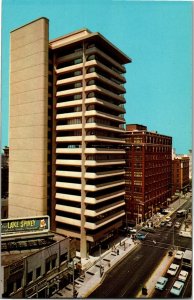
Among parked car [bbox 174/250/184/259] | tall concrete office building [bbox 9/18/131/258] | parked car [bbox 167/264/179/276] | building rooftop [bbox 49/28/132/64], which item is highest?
building rooftop [bbox 49/28/132/64]

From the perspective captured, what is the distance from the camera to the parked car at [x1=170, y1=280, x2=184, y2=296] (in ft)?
73.9

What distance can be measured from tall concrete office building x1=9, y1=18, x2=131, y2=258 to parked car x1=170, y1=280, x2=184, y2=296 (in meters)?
10.5

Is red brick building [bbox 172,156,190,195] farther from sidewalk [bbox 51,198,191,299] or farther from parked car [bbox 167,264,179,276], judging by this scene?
parked car [bbox 167,264,179,276]

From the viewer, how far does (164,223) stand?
152 ft

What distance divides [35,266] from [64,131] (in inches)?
697

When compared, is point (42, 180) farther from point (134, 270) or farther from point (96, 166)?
point (134, 270)

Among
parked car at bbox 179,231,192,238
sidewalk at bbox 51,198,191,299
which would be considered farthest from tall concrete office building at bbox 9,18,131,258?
parked car at bbox 179,231,192,238

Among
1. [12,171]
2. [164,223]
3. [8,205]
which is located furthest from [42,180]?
[164,223]

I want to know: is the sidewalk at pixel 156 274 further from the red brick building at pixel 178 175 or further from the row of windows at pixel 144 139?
the red brick building at pixel 178 175

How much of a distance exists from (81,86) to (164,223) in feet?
97.1

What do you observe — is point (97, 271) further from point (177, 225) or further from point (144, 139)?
point (144, 139)

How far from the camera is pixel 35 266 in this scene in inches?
822

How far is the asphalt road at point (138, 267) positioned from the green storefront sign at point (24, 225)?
300 inches

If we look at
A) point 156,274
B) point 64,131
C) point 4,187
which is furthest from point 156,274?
point 4,187
